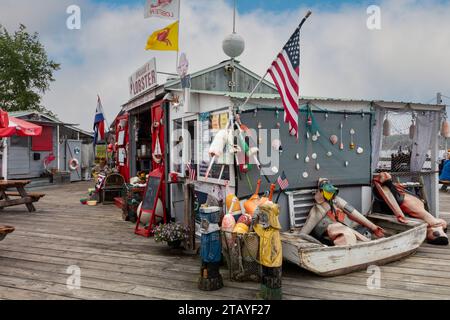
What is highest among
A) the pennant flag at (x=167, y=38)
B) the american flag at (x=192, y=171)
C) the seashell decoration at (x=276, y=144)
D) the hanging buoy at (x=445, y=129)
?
the pennant flag at (x=167, y=38)

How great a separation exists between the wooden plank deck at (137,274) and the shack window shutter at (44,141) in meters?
12.0

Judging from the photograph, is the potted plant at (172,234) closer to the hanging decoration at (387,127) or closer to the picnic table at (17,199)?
the hanging decoration at (387,127)

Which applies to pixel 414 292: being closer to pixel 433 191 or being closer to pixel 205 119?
pixel 205 119

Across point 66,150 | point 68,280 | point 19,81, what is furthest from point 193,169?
point 19,81

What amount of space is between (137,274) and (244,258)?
1503 millimetres

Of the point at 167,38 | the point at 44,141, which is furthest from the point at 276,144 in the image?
the point at 44,141

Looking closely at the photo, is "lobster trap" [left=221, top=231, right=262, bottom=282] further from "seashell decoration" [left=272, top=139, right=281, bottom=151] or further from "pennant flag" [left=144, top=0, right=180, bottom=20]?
"pennant flag" [left=144, top=0, right=180, bottom=20]

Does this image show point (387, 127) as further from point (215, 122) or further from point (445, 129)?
point (215, 122)

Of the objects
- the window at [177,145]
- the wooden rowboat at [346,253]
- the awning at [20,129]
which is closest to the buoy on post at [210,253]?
the wooden rowboat at [346,253]

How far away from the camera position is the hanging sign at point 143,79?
813 centimetres

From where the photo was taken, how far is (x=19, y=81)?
2966 cm

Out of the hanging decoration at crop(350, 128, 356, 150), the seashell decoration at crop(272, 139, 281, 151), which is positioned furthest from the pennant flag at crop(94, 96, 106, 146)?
the hanging decoration at crop(350, 128, 356, 150)

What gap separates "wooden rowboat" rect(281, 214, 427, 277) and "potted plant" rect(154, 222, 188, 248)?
1.67 metres
